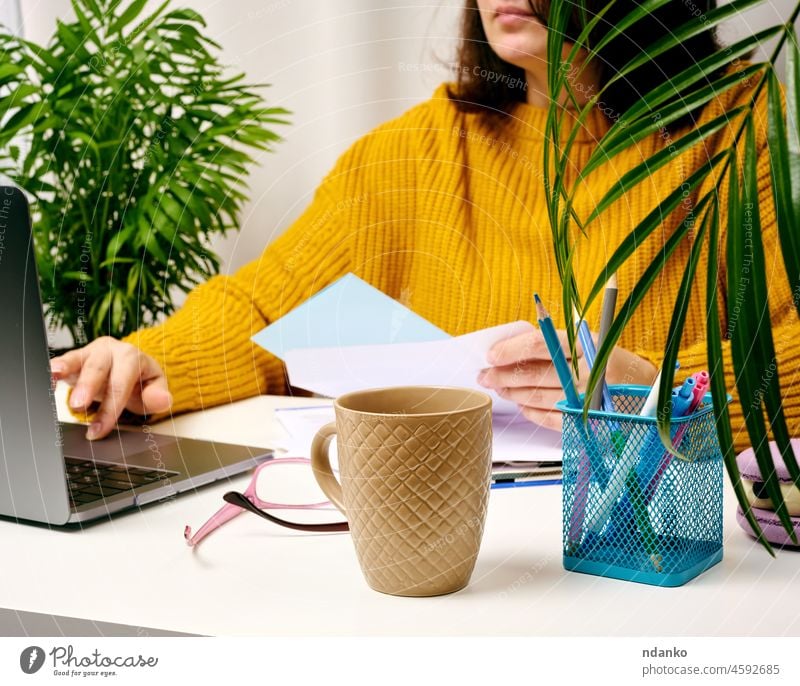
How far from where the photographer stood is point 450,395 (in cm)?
50

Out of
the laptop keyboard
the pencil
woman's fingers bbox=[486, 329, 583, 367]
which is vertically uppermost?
the pencil

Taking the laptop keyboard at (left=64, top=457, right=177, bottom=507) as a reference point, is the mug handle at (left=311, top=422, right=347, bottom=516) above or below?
above

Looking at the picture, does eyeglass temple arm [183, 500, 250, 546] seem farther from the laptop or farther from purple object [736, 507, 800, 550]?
purple object [736, 507, 800, 550]

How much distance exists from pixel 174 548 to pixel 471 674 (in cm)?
23

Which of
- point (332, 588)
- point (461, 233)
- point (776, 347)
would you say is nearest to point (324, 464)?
point (332, 588)

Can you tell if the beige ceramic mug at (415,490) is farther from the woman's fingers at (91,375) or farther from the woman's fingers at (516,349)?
the woman's fingers at (91,375)

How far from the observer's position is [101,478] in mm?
649

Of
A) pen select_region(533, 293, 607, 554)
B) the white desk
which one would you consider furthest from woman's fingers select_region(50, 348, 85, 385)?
pen select_region(533, 293, 607, 554)

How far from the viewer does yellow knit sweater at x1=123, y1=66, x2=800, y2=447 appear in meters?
1.01

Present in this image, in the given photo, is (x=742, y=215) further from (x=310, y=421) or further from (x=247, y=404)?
(x=247, y=404)

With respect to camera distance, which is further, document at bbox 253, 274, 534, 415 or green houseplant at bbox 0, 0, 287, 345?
green houseplant at bbox 0, 0, 287, 345

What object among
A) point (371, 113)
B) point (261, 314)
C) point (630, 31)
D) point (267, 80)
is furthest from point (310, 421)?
point (267, 80)

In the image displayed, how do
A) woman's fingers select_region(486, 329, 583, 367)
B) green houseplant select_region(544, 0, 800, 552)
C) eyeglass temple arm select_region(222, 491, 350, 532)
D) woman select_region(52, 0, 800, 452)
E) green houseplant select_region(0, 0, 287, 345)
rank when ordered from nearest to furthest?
green houseplant select_region(544, 0, 800, 552) < eyeglass temple arm select_region(222, 491, 350, 532) < woman's fingers select_region(486, 329, 583, 367) < woman select_region(52, 0, 800, 452) < green houseplant select_region(0, 0, 287, 345)

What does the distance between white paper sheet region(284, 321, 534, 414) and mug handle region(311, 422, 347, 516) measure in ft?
0.56
